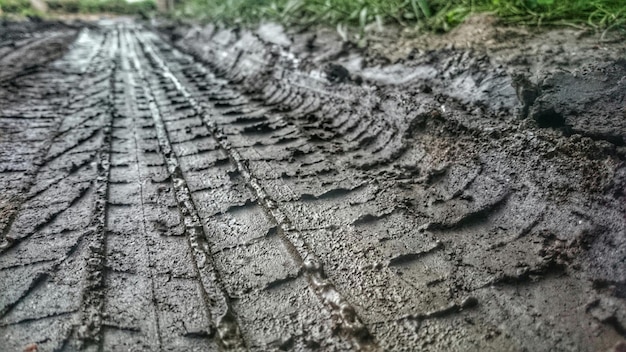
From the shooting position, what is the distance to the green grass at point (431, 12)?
124 inches

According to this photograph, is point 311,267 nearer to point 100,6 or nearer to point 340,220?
point 340,220

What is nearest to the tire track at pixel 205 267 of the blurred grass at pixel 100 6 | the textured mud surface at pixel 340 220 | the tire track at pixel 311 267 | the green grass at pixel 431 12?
the textured mud surface at pixel 340 220

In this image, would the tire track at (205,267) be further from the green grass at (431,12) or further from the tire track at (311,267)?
the green grass at (431,12)

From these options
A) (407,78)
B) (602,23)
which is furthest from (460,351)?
(602,23)

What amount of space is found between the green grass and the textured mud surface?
81 centimetres

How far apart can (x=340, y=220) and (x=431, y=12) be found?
115 inches

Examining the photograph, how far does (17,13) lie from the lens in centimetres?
1040

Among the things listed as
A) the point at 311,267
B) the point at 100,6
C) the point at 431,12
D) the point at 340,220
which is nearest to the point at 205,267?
the point at 311,267

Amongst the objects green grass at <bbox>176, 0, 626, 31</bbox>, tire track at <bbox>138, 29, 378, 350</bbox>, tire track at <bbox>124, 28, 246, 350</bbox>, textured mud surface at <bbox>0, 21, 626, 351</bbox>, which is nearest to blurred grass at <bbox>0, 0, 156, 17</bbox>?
green grass at <bbox>176, 0, 626, 31</bbox>

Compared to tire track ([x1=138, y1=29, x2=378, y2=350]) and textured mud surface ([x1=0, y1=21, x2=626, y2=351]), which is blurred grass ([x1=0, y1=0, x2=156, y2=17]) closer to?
textured mud surface ([x1=0, y1=21, x2=626, y2=351])

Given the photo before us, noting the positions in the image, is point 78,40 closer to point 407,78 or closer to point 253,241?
point 407,78

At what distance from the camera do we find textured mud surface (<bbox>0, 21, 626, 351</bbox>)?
1.46 meters

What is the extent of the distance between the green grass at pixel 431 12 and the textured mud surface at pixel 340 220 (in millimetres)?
812

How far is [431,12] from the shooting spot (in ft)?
13.6
